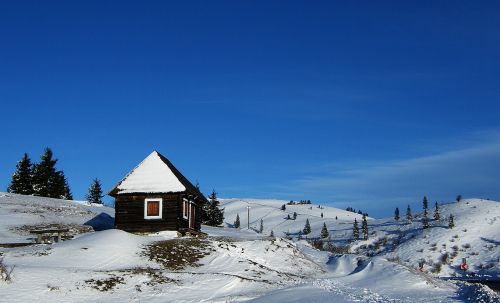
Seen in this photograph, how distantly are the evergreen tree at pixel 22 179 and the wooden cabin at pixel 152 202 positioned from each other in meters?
35.8

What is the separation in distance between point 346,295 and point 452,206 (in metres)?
62.2

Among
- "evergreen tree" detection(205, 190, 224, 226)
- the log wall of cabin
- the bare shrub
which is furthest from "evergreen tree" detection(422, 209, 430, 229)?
the bare shrub

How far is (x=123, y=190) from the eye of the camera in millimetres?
43094

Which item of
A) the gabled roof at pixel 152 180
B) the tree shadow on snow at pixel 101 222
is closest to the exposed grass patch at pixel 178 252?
the gabled roof at pixel 152 180

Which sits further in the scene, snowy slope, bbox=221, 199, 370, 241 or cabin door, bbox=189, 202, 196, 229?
snowy slope, bbox=221, 199, 370, 241

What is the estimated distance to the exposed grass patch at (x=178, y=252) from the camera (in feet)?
108

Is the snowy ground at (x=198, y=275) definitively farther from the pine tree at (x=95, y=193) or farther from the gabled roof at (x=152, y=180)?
Result: the pine tree at (x=95, y=193)

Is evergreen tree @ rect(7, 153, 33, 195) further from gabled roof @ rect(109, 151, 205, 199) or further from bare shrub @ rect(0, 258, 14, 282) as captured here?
bare shrub @ rect(0, 258, 14, 282)

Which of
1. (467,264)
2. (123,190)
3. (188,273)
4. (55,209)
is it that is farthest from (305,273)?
(55,209)

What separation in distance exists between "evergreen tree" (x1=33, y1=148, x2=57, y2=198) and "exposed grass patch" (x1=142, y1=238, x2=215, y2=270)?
138ft

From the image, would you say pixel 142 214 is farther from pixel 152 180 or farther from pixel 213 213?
pixel 213 213

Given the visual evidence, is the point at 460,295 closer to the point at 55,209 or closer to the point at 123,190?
the point at 123,190

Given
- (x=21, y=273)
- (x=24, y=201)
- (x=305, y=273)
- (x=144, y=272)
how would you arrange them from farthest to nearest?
(x=24, y=201) < (x=305, y=273) < (x=144, y=272) < (x=21, y=273)

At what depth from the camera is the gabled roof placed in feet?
141
